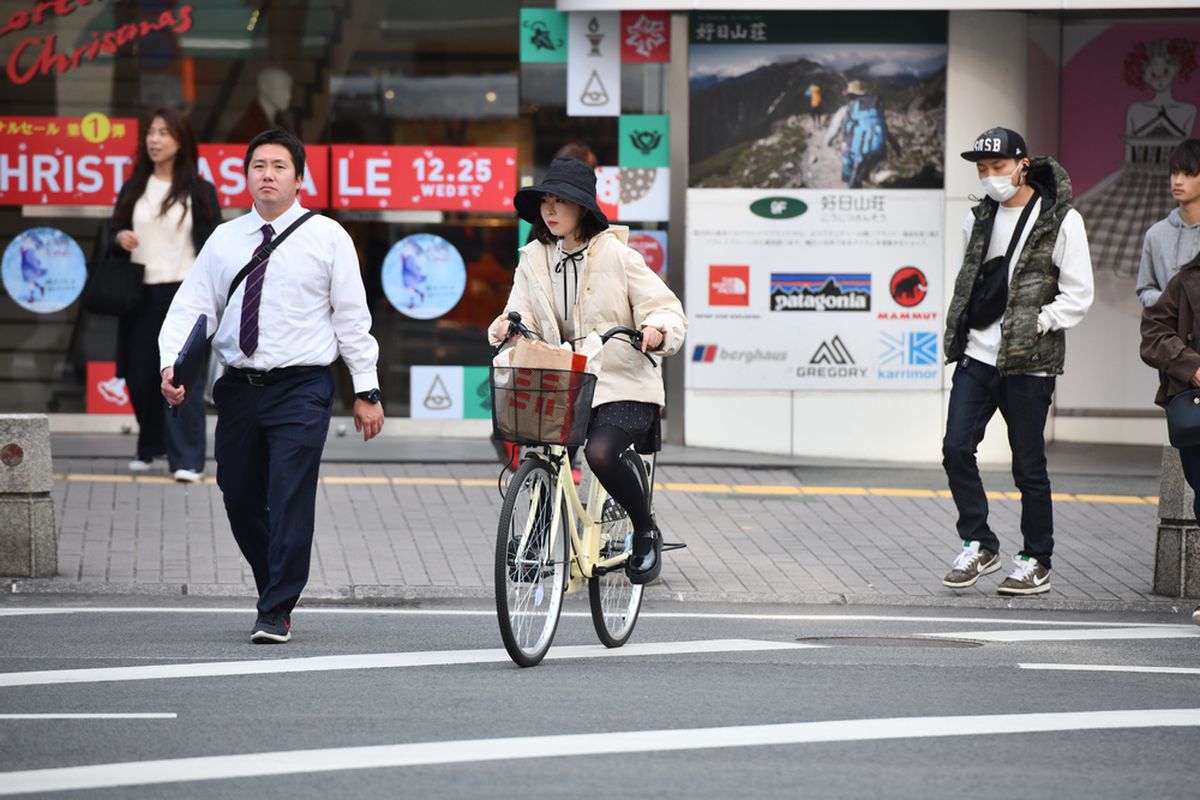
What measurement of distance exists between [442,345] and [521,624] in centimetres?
724

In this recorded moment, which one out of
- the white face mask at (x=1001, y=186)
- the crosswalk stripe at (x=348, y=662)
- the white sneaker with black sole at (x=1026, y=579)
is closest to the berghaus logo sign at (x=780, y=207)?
the white face mask at (x=1001, y=186)

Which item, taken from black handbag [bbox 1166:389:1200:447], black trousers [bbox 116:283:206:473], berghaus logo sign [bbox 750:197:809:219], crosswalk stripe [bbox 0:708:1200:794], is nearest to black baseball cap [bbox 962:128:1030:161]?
black handbag [bbox 1166:389:1200:447]

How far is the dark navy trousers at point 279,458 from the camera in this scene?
309 inches

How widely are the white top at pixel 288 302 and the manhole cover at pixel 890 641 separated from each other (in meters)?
2.11

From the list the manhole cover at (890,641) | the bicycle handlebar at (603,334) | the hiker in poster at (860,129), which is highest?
the hiker in poster at (860,129)

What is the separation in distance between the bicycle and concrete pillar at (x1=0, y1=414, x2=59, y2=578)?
2.90 meters

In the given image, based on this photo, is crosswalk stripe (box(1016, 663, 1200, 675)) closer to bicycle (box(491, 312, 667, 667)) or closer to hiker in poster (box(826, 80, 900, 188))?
bicycle (box(491, 312, 667, 667))

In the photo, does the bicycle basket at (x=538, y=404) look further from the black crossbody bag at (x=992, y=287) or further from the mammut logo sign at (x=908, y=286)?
the mammut logo sign at (x=908, y=286)

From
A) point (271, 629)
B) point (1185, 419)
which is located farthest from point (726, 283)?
point (271, 629)

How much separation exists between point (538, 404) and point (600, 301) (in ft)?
2.64

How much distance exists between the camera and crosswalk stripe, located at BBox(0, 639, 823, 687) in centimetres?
711

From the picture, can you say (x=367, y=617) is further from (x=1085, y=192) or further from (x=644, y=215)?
(x=1085, y=192)

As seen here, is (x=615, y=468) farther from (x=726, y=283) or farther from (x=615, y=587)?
(x=726, y=283)

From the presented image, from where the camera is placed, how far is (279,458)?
7.85 meters
